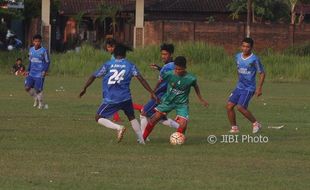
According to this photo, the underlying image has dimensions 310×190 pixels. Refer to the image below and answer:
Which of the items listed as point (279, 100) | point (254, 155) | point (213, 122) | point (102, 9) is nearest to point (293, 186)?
point (254, 155)

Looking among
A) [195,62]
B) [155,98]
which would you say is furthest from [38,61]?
[195,62]

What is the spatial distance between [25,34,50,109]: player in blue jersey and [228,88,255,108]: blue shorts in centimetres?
720

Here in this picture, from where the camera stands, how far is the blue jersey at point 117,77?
52.3 feet

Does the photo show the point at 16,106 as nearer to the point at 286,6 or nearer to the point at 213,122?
the point at 213,122

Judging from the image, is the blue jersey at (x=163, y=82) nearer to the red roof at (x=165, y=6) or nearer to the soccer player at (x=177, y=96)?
the soccer player at (x=177, y=96)

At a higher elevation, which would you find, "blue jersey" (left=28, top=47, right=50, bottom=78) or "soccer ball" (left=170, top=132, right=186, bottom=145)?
"blue jersey" (left=28, top=47, right=50, bottom=78)

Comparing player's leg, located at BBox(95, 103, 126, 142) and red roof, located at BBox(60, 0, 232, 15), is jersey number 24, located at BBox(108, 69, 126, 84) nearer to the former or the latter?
player's leg, located at BBox(95, 103, 126, 142)

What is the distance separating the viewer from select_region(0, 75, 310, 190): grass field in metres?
11.9

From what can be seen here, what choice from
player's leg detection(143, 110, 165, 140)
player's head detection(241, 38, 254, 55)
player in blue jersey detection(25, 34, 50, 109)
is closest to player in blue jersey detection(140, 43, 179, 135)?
player's leg detection(143, 110, 165, 140)

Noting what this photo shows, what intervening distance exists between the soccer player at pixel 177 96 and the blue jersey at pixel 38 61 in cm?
866

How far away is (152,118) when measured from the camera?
16.6 m

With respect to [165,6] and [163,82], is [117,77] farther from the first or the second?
[165,6]

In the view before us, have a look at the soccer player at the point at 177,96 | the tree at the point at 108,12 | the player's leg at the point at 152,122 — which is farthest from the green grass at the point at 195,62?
the soccer player at the point at 177,96

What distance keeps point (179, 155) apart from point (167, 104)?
1.87 metres
